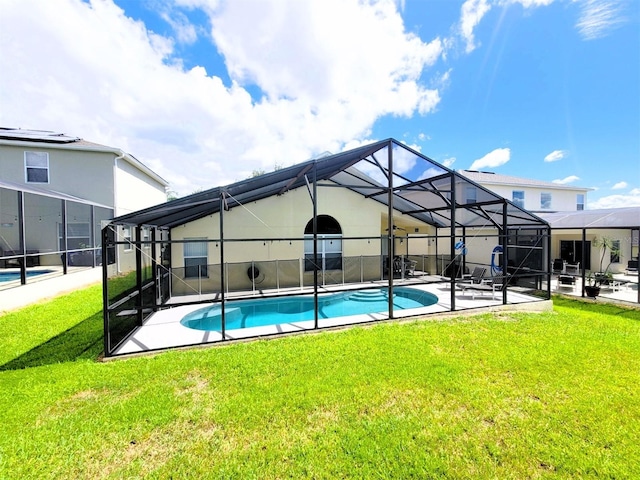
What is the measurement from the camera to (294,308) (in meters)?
9.50

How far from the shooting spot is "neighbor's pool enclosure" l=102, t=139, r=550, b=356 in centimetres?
795

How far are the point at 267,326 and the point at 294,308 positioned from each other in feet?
8.78

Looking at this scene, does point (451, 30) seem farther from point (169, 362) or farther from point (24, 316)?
point (24, 316)

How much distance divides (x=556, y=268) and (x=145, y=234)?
22.2m

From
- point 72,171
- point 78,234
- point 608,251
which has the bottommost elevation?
point 608,251

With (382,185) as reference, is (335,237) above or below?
below

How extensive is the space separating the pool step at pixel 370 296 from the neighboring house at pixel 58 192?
11.1 m

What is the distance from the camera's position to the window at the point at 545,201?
21688 mm

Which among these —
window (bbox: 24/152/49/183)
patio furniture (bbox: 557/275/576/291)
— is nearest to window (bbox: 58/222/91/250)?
window (bbox: 24/152/49/183)

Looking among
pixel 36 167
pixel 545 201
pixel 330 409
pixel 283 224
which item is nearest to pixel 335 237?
pixel 283 224

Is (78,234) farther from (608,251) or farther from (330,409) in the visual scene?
(608,251)

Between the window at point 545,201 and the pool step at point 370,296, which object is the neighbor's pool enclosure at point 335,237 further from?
the window at point 545,201

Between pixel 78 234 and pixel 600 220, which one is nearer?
pixel 600 220

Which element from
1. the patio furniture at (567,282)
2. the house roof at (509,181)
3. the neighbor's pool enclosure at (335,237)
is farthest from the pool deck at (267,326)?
the house roof at (509,181)
